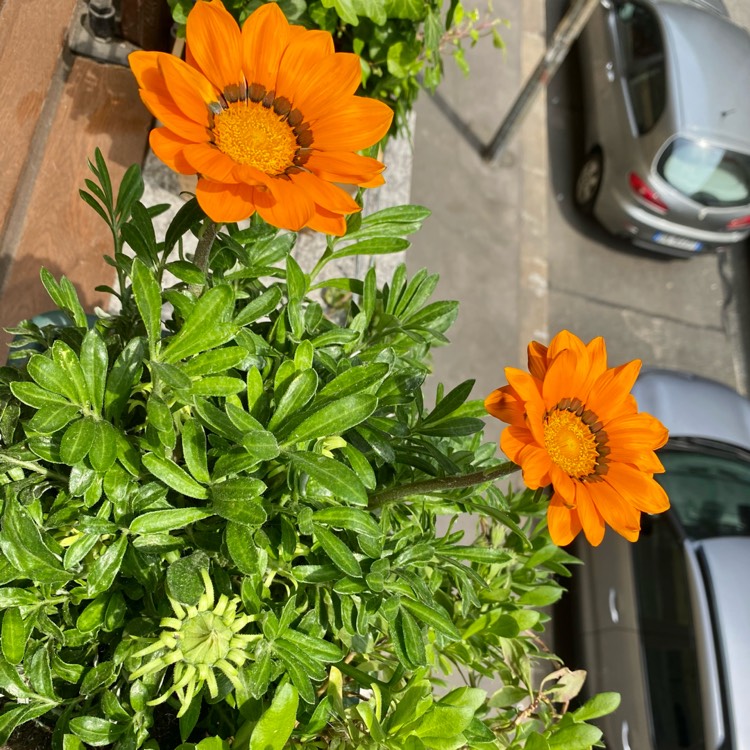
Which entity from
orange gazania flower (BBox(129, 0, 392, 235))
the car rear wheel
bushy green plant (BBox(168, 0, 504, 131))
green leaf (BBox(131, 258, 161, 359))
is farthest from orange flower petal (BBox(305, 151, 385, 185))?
the car rear wheel

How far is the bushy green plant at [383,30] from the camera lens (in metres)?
1.76

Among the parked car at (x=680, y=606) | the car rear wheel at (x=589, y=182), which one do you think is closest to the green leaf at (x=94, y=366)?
the parked car at (x=680, y=606)

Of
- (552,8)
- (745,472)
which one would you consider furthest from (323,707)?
(552,8)

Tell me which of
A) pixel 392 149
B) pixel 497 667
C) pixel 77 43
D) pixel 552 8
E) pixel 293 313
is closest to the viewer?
pixel 293 313

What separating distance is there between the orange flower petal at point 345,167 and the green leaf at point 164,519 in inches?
17.1

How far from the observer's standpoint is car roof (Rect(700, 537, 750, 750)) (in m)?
2.54

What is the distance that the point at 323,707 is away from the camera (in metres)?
0.95

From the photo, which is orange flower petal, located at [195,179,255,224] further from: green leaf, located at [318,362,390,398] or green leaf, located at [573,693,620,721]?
green leaf, located at [573,693,620,721]

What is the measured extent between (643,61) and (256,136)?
169 inches

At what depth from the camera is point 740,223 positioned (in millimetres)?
4426

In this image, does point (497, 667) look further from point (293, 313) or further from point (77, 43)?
point (77, 43)

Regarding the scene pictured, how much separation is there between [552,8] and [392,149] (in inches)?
142

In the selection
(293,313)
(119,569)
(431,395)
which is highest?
(431,395)

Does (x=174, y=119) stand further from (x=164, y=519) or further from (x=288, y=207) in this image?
(x=164, y=519)
